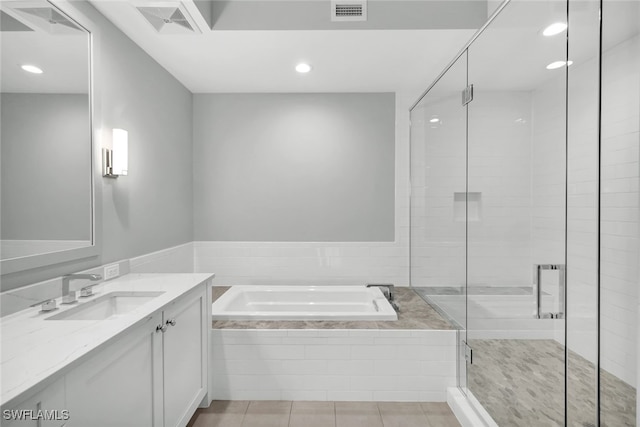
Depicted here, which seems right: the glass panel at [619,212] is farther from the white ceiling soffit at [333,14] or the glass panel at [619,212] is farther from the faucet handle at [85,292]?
the faucet handle at [85,292]

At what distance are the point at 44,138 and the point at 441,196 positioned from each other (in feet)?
8.09

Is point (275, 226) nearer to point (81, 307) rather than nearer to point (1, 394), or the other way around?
point (81, 307)

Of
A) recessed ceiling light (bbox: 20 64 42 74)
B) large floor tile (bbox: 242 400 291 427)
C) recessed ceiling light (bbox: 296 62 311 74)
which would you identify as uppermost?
recessed ceiling light (bbox: 296 62 311 74)

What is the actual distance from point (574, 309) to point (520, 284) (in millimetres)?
358

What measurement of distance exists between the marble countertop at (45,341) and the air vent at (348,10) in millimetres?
1941

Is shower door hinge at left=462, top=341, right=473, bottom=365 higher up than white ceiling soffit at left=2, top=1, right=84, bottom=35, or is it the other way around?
white ceiling soffit at left=2, top=1, right=84, bottom=35

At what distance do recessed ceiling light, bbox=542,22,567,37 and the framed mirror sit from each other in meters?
2.22

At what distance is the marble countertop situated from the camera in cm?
95

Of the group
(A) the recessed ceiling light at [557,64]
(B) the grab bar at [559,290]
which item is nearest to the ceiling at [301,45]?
(A) the recessed ceiling light at [557,64]

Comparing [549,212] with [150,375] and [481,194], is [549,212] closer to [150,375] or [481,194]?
[481,194]

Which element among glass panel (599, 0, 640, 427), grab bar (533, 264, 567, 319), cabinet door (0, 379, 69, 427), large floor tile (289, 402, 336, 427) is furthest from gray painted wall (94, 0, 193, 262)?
glass panel (599, 0, 640, 427)

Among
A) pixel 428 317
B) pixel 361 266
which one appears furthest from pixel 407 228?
pixel 428 317

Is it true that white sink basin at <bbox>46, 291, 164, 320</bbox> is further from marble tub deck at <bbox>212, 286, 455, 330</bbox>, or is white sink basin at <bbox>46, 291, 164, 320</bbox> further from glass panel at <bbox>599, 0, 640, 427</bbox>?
glass panel at <bbox>599, 0, 640, 427</bbox>

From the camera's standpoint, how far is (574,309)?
1281 millimetres
